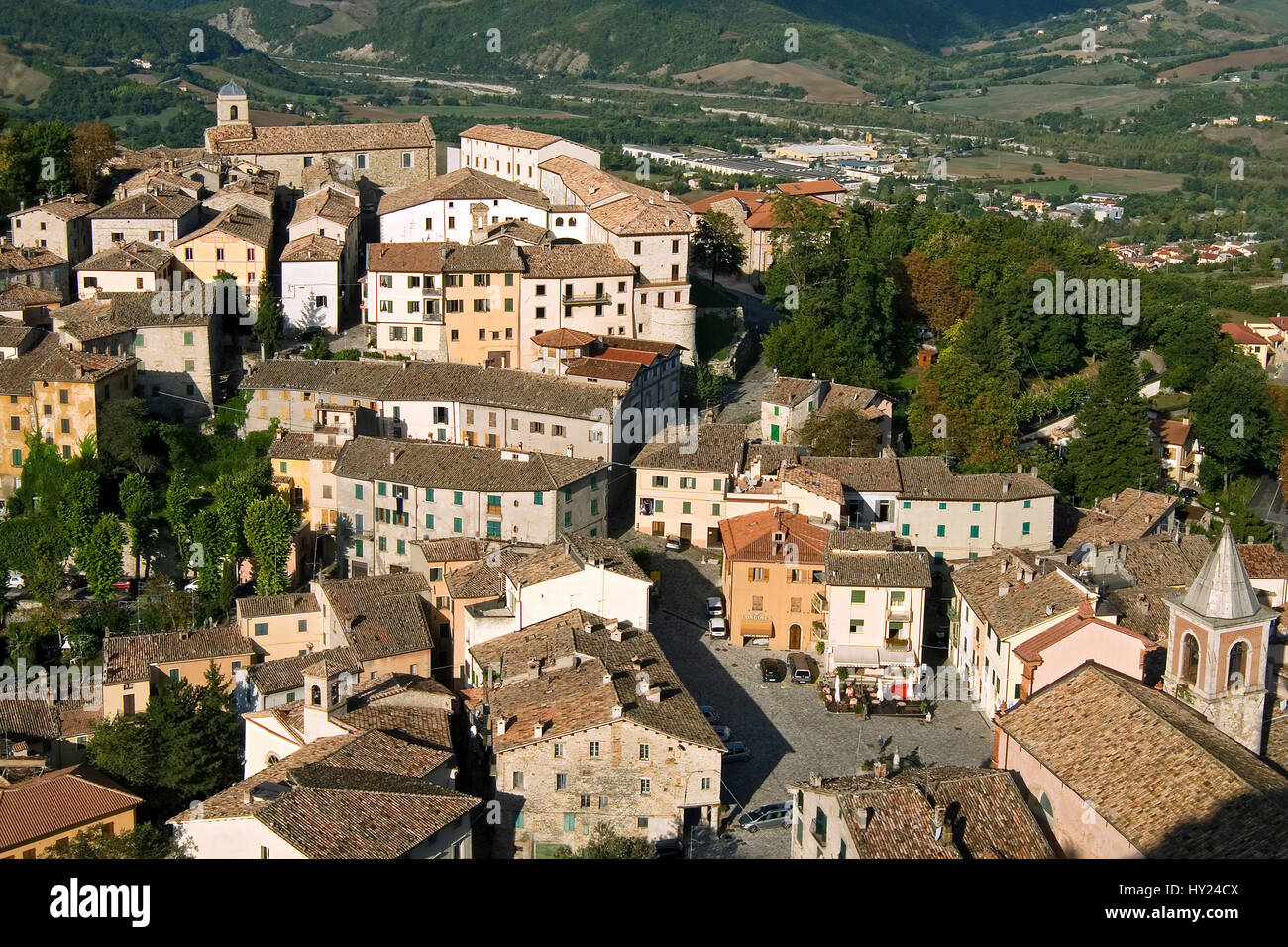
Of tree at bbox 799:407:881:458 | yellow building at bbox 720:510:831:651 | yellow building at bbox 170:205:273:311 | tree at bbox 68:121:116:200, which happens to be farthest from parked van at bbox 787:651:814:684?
tree at bbox 68:121:116:200

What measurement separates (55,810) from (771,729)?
1247 cm

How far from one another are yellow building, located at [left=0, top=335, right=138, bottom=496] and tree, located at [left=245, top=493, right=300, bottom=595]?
5898 mm

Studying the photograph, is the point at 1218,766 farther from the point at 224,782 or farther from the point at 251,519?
the point at 251,519

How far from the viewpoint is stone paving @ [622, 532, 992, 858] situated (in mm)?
26750

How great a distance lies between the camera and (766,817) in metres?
25.7

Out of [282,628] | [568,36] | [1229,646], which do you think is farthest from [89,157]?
[568,36]

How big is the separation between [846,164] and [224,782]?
91827 mm

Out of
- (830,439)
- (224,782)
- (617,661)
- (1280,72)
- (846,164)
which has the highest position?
(1280,72)

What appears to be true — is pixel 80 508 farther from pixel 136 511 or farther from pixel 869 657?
pixel 869 657

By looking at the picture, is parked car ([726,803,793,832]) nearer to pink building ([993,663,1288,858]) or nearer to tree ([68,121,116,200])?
pink building ([993,663,1288,858])

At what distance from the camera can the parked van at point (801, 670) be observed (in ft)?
105

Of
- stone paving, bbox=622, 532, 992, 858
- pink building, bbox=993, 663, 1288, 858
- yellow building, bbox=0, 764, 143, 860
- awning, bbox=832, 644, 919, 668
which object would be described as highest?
pink building, bbox=993, 663, 1288, 858
